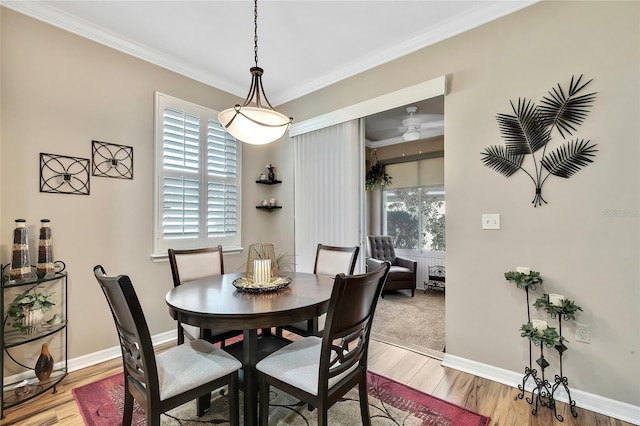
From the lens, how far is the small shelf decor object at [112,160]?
2.47m

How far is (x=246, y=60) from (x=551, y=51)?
8.41ft

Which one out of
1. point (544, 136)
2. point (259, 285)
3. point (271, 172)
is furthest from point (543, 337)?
point (271, 172)

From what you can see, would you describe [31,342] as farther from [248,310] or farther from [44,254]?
[248,310]

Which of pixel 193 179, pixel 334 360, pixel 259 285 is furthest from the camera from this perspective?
pixel 193 179

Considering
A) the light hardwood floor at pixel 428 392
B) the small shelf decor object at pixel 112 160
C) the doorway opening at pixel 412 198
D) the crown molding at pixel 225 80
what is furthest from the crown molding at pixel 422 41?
the light hardwood floor at pixel 428 392

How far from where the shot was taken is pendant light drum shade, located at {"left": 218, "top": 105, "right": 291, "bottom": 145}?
1.82 meters

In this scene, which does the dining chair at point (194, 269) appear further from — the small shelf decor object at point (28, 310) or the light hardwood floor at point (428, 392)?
the small shelf decor object at point (28, 310)

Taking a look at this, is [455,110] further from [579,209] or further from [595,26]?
[579,209]

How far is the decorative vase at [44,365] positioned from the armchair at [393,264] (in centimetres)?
350

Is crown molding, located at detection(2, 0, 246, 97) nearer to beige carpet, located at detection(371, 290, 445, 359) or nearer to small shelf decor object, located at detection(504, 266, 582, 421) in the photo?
beige carpet, located at detection(371, 290, 445, 359)

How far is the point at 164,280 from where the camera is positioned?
9.47ft

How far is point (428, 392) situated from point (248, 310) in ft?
4.90

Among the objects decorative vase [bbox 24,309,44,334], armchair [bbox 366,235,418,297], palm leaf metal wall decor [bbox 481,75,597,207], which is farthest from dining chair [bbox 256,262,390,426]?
armchair [bbox 366,235,418,297]

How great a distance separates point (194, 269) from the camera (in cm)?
237
